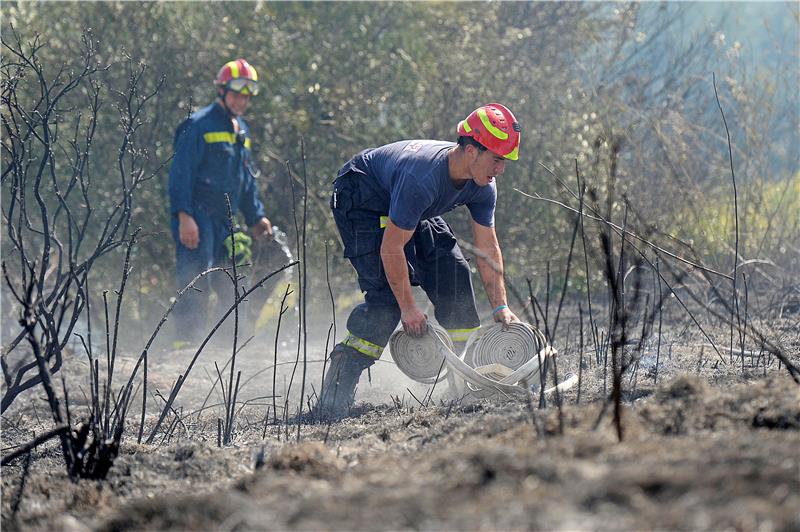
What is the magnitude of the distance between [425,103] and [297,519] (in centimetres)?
733

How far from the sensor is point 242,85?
7.73 m

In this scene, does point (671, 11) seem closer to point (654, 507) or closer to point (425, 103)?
point (425, 103)

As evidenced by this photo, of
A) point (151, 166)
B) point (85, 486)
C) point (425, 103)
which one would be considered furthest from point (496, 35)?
point (85, 486)

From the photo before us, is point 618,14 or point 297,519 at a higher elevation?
point 618,14

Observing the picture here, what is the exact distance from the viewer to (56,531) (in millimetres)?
2602

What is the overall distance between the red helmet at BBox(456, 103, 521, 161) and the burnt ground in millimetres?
1179

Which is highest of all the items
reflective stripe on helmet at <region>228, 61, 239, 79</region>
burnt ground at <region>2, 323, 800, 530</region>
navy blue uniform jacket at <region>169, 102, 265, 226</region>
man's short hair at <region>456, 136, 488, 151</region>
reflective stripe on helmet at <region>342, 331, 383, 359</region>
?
reflective stripe on helmet at <region>228, 61, 239, 79</region>

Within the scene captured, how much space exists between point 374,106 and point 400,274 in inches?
182

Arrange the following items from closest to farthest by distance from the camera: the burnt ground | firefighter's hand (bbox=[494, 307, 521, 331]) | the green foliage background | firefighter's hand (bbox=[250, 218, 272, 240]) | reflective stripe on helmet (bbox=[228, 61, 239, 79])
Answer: the burnt ground < firefighter's hand (bbox=[494, 307, 521, 331]) < reflective stripe on helmet (bbox=[228, 61, 239, 79]) < firefighter's hand (bbox=[250, 218, 272, 240]) < the green foliage background

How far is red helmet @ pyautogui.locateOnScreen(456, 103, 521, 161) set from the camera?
4.77m

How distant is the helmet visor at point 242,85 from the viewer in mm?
7707

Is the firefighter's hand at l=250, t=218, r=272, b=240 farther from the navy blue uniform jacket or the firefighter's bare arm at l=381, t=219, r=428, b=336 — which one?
the firefighter's bare arm at l=381, t=219, r=428, b=336

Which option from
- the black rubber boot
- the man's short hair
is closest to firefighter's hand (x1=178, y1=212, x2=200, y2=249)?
the black rubber boot

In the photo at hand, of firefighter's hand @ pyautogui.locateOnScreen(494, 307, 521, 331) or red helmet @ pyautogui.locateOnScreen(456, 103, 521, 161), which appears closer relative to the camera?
red helmet @ pyautogui.locateOnScreen(456, 103, 521, 161)
